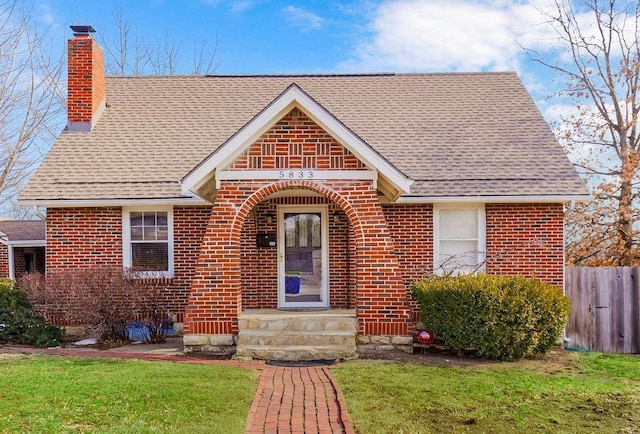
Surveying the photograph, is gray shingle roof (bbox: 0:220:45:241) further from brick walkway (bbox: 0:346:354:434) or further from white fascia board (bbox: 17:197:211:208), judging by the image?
brick walkway (bbox: 0:346:354:434)

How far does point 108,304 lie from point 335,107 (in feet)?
27.0

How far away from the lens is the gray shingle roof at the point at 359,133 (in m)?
12.3

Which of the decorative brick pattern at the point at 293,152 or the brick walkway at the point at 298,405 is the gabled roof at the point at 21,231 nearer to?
the decorative brick pattern at the point at 293,152

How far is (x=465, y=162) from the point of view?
42.7 ft

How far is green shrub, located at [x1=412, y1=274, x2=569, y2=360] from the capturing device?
376 inches

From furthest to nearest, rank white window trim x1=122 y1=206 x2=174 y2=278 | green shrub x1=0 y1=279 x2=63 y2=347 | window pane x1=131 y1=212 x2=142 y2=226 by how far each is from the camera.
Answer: window pane x1=131 y1=212 x2=142 y2=226, white window trim x1=122 y1=206 x2=174 y2=278, green shrub x1=0 y1=279 x2=63 y2=347

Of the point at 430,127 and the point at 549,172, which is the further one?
the point at 430,127

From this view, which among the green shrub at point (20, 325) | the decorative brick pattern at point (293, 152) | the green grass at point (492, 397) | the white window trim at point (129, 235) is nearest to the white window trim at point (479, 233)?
the decorative brick pattern at point (293, 152)

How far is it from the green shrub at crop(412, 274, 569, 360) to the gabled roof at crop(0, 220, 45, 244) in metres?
14.1

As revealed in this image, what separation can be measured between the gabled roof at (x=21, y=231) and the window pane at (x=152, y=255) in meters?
7.37

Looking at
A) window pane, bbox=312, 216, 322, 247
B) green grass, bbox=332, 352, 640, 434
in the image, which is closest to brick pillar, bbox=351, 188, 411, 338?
green grass, bbox=332, 352, 640, 434

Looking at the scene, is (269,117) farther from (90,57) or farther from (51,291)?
(90,57)

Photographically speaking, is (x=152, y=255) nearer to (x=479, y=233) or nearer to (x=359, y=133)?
(x=359, y=133)

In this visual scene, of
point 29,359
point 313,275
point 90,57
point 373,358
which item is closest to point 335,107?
point 313,275
